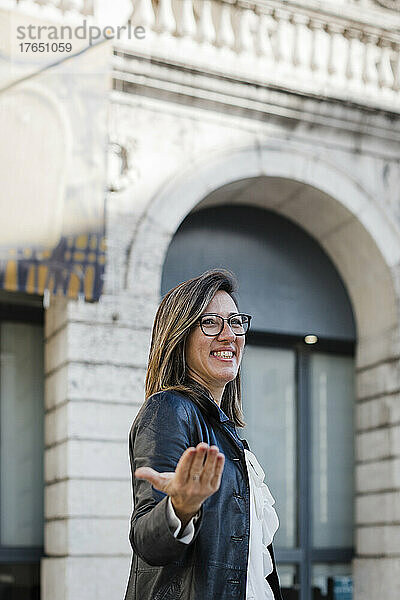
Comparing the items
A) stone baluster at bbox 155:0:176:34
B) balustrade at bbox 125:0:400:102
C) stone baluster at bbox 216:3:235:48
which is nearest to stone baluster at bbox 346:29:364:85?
balustrade at bbox 125:0:400:102

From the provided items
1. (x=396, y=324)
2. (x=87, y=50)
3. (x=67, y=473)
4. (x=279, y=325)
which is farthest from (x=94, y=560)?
(x=87, y=50)

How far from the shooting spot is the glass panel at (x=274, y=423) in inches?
412

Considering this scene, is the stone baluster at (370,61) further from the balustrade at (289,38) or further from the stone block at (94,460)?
the stone block at (94,460)

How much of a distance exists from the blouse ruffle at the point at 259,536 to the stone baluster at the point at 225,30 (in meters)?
7.30

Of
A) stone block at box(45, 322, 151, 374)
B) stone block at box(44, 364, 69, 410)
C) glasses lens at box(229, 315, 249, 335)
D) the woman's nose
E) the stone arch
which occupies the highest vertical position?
the stone arch

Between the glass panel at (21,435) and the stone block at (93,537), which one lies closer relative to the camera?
the stone block at (93,537)

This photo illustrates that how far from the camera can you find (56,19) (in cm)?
890

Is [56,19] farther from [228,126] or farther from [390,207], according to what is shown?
[390,207]

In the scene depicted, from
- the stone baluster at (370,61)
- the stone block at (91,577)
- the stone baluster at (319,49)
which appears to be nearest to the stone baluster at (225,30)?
the stone baluster at (319,49)

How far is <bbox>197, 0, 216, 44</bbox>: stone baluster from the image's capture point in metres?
9.57

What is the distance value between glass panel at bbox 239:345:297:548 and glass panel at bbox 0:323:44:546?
2.37 meters

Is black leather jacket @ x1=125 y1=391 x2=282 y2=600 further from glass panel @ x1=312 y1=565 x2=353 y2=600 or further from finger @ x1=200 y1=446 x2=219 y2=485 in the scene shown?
A: glass panel @ x1=312 y1=565 x2=353 y2=600

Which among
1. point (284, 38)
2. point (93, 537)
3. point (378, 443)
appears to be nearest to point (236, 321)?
point (93, 537)

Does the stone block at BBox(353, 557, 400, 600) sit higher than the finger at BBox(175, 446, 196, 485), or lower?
lower
